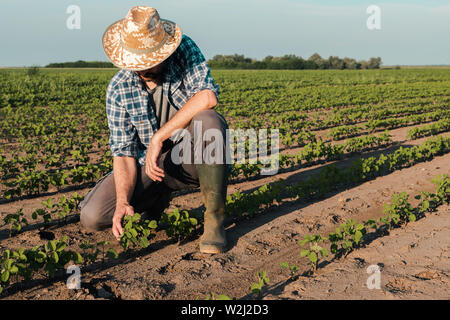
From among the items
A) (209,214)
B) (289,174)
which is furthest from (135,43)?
(289,174)

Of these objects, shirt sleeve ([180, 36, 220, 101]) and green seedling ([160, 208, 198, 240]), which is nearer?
shirt sleeve ([180, 36, 220, 101])

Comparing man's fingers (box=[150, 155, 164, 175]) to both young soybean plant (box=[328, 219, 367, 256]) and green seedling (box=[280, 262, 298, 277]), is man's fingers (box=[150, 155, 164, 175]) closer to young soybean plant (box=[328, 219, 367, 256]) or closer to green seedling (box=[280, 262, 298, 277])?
green seedling (box=[280, 262, 298, 277])

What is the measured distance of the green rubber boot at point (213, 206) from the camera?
3.21 m

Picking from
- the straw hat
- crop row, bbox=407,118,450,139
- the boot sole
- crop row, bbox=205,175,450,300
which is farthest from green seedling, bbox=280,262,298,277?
crop row, bbox=407,118,450,139

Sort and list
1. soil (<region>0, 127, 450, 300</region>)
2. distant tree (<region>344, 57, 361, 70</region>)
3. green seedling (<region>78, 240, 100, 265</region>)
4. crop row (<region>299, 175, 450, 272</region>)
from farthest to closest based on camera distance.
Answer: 1. distant tree (<region>344, 57, 361, 70</region>)
2. crop row (<region>299, 175, 450, 272</region>)
3. green seedling (<region>78, 240, 100, 265</region>)
4. soil (<region>0, 127, 450, 300</region>)

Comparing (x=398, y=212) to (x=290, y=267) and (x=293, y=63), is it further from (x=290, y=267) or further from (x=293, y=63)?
(x=293, y=63)

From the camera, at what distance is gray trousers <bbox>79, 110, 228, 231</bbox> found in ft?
10.6

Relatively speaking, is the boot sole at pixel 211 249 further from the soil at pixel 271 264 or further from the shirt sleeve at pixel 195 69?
the shirt sleeve at pixel 195 69

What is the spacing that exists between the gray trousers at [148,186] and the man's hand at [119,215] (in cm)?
23

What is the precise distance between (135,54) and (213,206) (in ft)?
4.20

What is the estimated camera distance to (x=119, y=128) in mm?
3398
